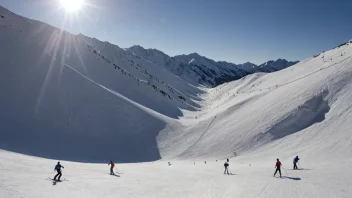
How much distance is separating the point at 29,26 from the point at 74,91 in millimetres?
33692

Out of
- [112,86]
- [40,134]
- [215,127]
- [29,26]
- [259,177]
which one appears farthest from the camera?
[112,86]

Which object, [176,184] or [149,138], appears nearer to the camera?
[176,184]

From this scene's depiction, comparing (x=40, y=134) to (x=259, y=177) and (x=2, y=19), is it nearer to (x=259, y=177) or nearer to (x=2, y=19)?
(x=259, y=177)

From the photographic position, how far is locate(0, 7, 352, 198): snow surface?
21.6 meters

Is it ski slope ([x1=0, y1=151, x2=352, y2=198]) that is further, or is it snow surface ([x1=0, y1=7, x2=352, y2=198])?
snow surface ([x1=0, y1=7, x2=352, y2=198])

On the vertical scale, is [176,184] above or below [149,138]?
below

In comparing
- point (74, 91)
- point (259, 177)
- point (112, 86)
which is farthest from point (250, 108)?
point (112, 86)

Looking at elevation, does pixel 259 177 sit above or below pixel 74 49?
below

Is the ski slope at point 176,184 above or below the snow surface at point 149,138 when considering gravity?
below

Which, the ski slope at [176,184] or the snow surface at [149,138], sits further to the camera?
the snow surface at [149,138]

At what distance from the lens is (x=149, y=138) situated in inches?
2272

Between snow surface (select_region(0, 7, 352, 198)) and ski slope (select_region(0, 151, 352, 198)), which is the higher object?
snow surface (select_region(0, 7, 352, 198))

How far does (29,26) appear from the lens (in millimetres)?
81375

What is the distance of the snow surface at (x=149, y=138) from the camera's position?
70.9 feet
